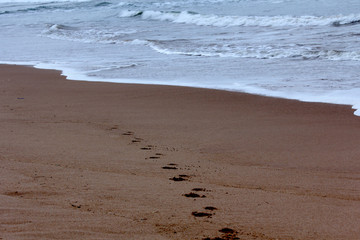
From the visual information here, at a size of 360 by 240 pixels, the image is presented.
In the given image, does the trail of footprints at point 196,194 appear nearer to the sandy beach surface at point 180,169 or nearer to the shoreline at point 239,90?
the sandy beach surface at point 180,169

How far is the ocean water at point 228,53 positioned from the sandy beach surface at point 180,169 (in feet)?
5.30

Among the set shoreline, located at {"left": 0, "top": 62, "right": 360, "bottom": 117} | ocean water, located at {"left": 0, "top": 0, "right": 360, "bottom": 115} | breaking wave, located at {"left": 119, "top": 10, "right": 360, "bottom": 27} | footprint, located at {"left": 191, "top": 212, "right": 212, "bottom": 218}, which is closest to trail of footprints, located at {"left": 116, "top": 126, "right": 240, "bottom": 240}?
footprint, located at {"left": 191, "top": 212, "right": 212, "bottom": 218}

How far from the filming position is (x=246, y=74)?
9.86 metres

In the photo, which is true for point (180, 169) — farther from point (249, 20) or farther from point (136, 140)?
point (249, 20)

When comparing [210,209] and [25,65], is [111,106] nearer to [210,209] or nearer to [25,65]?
[210,209]

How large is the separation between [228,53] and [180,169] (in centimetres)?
937

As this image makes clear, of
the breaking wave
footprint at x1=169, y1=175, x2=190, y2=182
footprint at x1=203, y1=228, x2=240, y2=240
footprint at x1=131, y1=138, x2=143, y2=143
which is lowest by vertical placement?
footprint at x1=203, y1=228, x2=240, y2=240

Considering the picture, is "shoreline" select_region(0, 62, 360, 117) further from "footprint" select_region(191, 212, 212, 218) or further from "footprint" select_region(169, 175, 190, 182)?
"footprint" select_region(191, 212, 212, 218)

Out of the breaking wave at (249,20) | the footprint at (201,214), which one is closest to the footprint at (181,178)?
the footprint at (201,214)

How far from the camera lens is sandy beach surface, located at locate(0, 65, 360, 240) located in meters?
2.87

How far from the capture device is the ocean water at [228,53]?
888 cm

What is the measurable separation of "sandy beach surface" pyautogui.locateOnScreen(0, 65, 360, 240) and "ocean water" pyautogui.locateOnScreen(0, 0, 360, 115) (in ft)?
5.30

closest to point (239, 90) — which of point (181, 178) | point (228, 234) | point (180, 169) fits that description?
point (180, 169)

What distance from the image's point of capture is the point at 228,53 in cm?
1311
